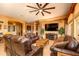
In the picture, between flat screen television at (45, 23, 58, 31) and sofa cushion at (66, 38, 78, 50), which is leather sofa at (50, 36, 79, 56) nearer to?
sofa cushion at (66, 38, 78, 50)

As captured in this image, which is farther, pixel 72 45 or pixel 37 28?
pixel 37 28

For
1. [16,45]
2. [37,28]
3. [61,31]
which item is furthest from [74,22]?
[16,45]

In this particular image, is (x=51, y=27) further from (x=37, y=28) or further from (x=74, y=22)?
(x=74, y=22)

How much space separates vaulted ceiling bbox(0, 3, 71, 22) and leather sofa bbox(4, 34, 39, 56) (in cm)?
→ 34

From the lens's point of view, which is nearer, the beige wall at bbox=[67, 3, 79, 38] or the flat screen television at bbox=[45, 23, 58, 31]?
the beige wall at bbox=[67, 3, 79, 38]

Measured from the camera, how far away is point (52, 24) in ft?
7.76

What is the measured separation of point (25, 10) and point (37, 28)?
0.36 m

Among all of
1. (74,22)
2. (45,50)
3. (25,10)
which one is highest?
(25,10)

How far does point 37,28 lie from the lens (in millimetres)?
2355

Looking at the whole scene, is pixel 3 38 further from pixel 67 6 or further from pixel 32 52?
pixel 67 6

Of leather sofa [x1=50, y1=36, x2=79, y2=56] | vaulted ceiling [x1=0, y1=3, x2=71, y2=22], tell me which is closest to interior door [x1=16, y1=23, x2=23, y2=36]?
vaulted ceiling [x1=0, y1=3, x2=71, y2=22]

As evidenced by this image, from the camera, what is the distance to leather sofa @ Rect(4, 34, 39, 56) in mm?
2277

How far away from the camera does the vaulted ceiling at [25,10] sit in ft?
7.50

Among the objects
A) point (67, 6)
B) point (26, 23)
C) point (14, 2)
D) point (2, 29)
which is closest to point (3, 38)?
point (2, 29)
